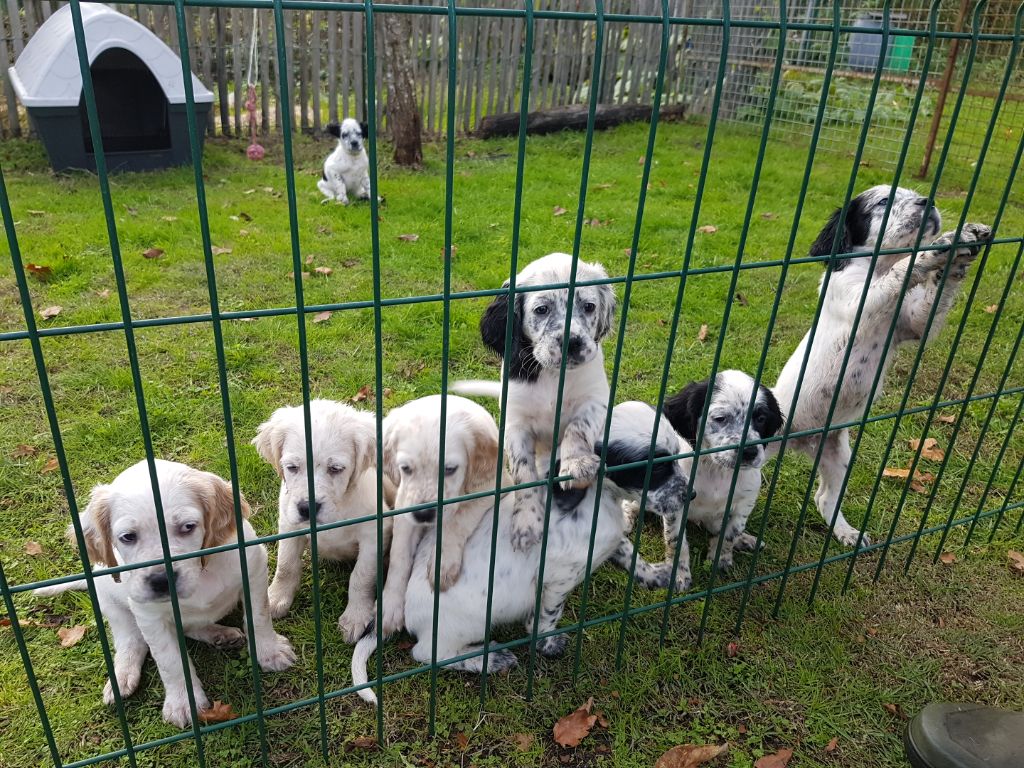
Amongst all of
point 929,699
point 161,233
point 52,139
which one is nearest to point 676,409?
point 929,699

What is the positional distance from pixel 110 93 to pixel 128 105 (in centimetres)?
23

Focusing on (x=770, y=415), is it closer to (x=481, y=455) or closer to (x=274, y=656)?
(x=481, y=455)

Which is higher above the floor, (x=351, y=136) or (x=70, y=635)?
(x=351, y=136)

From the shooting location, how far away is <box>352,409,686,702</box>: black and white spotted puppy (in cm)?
288

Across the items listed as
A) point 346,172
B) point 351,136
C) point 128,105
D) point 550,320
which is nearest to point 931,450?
point 550,320

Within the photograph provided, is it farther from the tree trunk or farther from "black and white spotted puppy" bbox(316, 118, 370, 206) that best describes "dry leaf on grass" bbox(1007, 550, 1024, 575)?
the tree trunk

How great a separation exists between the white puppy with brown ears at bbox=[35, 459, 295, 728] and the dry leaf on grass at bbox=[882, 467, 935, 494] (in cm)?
335

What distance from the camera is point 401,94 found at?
354 inches

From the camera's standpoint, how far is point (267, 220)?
23.9 ft

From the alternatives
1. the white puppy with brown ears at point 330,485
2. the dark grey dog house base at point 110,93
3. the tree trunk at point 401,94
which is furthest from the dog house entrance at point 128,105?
the white puppy with brown ears at point 330,485

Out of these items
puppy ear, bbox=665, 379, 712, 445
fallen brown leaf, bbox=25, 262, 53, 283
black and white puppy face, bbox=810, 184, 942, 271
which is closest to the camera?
puppy ear, bbox=665, 379, 712, 445

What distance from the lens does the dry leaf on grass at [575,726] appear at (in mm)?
2764

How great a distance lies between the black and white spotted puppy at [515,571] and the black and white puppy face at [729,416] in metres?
0.33

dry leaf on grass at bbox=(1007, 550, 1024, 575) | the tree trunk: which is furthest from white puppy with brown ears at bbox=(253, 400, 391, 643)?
the tree trunk
